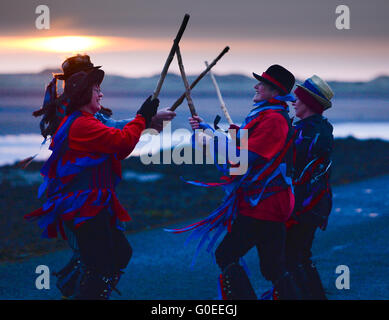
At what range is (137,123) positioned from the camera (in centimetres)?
492

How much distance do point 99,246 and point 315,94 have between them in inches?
86.8

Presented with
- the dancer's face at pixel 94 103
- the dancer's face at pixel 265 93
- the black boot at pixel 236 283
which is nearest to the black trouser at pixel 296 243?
the black boot at pixel 236 283

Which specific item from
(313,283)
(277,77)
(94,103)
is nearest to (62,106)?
(94,103)

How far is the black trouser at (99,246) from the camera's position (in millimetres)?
4852

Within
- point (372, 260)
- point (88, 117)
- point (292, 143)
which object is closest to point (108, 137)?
point (88, 117)

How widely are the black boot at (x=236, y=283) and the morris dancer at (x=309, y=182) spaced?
652 millimetres

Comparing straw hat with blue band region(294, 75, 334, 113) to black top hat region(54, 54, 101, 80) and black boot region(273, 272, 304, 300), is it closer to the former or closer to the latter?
black boot region(273, 272, 304, 300)

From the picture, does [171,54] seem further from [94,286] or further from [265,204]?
[94,286]

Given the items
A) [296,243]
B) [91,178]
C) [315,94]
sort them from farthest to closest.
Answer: [315,94] < [296,243] < [91,178]

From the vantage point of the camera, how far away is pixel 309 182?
5531 mm

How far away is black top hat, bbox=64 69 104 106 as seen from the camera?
15.7 ft

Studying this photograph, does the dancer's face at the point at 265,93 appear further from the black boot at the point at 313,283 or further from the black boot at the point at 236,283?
the black boot at the point at 313,283

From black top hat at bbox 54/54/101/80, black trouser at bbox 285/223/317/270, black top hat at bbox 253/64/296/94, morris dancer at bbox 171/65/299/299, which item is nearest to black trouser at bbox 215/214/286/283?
morris dancer at bbox 171/65/299/299

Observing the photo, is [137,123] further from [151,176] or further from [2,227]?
[151,176]
